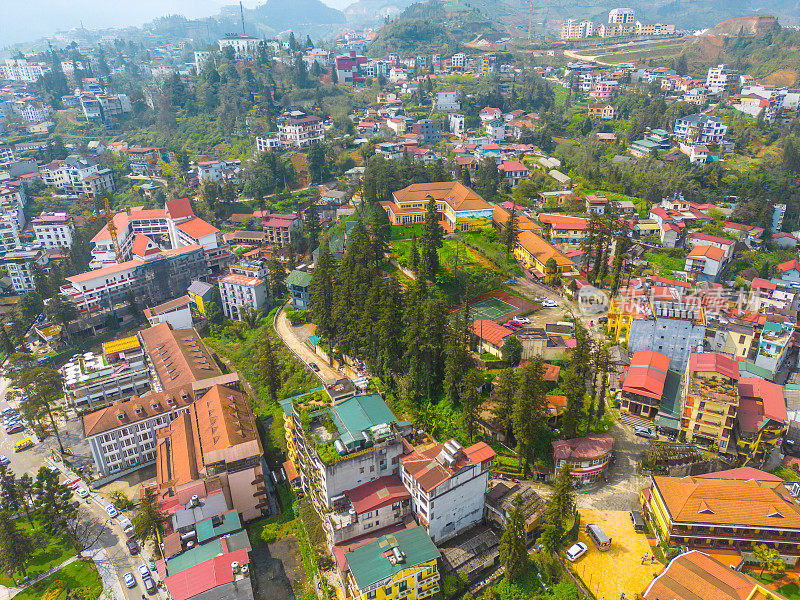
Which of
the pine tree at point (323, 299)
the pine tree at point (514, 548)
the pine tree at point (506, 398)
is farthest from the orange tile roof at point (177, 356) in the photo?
the pine tree at point (514, 548)

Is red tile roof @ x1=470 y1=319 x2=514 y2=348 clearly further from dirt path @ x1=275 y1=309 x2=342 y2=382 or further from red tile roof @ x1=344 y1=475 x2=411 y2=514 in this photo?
red tile roof @ x1=344 y1=475 x2=411 y2=514

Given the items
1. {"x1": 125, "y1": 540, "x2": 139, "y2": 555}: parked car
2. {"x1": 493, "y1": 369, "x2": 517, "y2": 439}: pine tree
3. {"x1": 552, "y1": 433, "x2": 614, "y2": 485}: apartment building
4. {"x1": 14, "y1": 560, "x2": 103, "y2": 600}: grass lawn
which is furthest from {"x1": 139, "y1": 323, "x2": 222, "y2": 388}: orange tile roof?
{"x1": 552, "y1": 433, "x2": 614, "y2": 485}: apartment building

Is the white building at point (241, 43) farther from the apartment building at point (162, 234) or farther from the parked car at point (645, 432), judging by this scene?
the parked car at point (645, 432)

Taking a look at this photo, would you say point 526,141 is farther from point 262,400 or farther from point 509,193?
point 262,400

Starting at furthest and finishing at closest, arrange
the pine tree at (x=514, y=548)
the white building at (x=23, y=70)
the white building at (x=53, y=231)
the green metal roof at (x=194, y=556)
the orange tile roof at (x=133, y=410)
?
the white building at (x=23, y=70)
the white building at (x=53, y=231)
the orange tile roof at (x=133, y=410)
the green metal roof at (x=194, y=556)
the pine tree at (x=514, y=548)

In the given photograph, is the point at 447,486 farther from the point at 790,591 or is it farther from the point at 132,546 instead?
the point at 132,546

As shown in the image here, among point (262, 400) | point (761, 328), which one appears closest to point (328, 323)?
point (262, 400)
